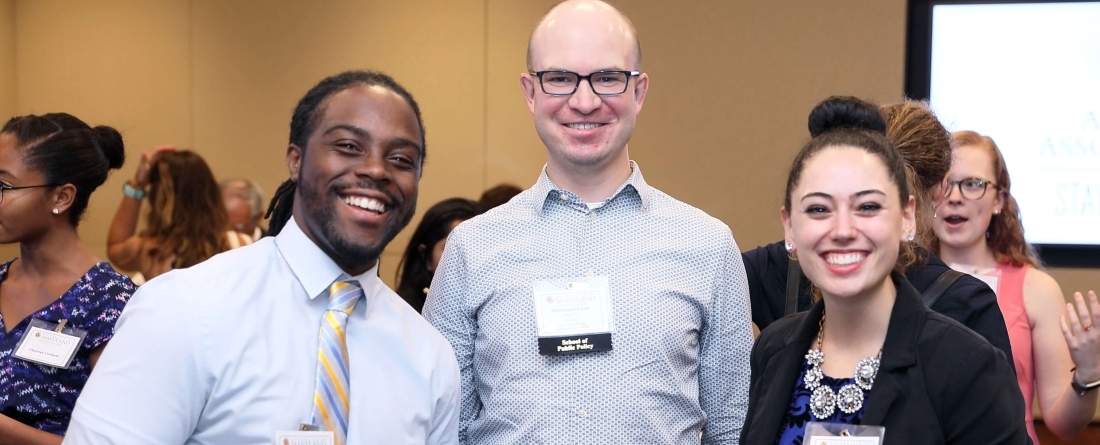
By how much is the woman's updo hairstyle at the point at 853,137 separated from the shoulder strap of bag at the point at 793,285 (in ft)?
1.40

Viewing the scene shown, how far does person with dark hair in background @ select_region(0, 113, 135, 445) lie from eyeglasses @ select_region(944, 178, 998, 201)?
7.87ft

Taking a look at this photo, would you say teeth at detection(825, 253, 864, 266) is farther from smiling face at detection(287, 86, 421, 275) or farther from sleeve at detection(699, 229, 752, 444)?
smiling face at detection(287, 86, 421, 275)

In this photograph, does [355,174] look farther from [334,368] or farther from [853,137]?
[853,137]

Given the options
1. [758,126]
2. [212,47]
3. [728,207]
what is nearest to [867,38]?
[758,126]

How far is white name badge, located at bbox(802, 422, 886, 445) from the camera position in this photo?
1.59 metres

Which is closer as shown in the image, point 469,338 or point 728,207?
point 469,338

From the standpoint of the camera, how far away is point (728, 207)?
18.9ft

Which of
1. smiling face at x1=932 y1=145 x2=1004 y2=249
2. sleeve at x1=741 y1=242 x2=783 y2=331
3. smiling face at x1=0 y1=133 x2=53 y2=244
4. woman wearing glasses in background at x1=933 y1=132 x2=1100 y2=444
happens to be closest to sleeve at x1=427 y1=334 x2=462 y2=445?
sleeve at x1=741 y1=242 x2=783 y2=331

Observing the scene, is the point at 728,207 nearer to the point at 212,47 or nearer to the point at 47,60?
the point at 212,47

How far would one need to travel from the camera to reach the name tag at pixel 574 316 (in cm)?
209

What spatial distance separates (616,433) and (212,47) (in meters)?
4.84

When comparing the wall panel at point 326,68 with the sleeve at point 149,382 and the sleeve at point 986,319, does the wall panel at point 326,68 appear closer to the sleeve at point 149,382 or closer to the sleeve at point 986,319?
the sleeve at point 986,319

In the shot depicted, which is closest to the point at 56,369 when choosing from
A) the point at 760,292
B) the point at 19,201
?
the point at 19,201

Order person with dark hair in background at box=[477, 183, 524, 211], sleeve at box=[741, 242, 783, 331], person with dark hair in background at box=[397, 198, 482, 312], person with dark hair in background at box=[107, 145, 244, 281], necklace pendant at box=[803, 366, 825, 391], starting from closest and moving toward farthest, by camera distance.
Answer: necklace pendant at box=[803, 366, 825, 391], sleeve at box=[741, 242, 783, 331], person with dark hair in background at box=[397, 198, 482, 312], person with dark hair in background at box=[107, 145, 244, 281], person with dark hair in background at box=[477, 183, 524, 211]
